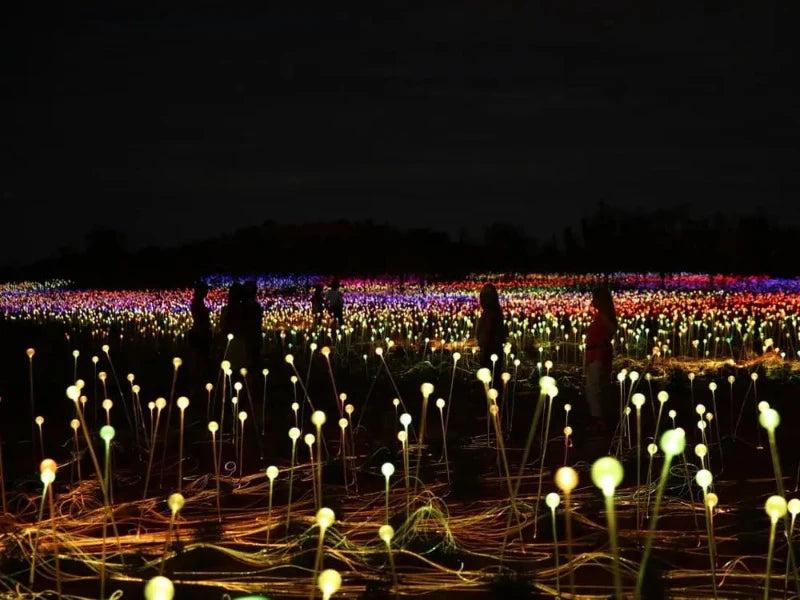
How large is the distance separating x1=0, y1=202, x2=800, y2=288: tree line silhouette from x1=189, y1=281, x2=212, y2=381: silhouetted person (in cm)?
3089

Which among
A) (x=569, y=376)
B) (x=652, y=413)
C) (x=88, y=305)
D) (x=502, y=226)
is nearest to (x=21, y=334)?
(x=88, y=305)

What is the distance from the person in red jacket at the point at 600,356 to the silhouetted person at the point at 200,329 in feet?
16.0

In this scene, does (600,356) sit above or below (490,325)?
below

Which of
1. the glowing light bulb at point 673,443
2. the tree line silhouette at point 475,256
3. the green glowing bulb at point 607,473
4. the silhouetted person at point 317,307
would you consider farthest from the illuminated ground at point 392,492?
the tree line silhouette at point 475,256

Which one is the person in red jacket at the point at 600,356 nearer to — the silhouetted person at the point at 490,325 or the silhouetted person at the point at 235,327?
the silhouetted person at the point at 490,325

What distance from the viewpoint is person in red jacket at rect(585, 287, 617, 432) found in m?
9.05

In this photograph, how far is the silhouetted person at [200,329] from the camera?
11078 millimetres

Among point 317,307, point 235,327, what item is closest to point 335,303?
point 317,307

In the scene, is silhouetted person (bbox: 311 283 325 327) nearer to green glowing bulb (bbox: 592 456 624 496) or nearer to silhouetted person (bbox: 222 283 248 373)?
silhouetted person (bbox: 222 283 248 373)

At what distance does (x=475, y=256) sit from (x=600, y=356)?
4774 centimetres

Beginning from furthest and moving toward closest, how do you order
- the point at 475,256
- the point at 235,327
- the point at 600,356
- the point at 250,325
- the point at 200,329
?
1. the point at 475,256
2. the point at 200,329
3. the point at 250,325
4. the point at 235,327
5. the point at 600,356

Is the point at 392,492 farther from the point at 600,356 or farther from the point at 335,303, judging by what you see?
the point at 335,303

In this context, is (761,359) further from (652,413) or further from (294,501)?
(294,501)

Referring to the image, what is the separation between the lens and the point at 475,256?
56.7m
